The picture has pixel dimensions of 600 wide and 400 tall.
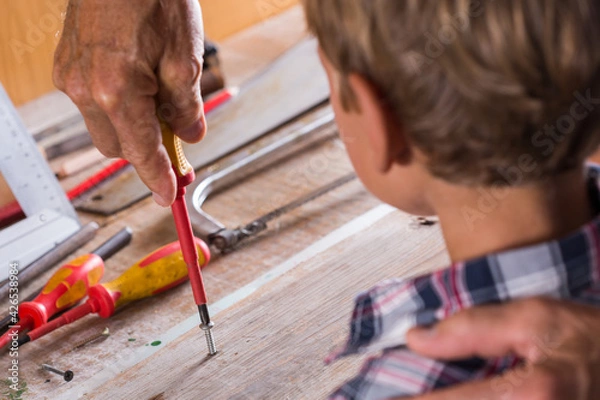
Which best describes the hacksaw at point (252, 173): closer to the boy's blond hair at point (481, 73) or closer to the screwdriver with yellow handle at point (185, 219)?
the screwdriver with yellow handle at point (185, 219)

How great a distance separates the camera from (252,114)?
5.68ft

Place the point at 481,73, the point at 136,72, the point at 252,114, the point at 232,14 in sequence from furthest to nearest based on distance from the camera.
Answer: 1. the point at 232,14
2. the point at 252,114
3. the point at 136,72
4. the point at 481,73

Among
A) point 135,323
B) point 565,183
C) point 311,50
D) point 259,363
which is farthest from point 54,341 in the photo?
point 311,50

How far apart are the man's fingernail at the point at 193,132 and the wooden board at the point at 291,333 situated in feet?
0.79

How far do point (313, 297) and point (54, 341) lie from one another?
0.37 m

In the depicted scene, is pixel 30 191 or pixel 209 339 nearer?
pixel 209 339

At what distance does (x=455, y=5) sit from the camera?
55 cm

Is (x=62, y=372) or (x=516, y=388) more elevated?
(x=516, y=388)

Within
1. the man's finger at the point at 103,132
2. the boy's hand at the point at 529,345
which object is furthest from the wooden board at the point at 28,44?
the boy's hand at the point at 529,345

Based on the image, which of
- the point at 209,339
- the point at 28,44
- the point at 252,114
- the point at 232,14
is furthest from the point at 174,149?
the point at 232,14

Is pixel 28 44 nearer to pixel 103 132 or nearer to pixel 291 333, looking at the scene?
pixel 103 132

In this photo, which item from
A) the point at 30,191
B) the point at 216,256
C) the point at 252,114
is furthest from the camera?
the point at 252,114

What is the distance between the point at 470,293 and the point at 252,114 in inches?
45.3

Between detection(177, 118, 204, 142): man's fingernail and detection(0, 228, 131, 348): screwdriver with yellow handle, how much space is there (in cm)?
31
